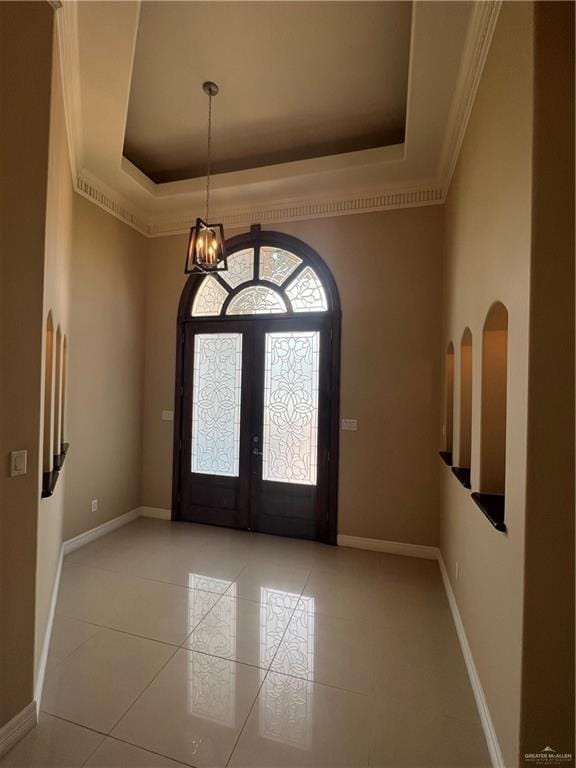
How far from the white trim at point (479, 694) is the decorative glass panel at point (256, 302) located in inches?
122

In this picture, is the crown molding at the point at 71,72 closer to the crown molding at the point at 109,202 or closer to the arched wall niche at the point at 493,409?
the crown molding at the point at 109,202

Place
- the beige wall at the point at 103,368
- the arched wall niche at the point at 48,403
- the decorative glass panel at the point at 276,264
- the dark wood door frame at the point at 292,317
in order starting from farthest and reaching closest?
the decorative glass panel at the point at 276,264 → the dark wood door frame at the point at 292,317 → the beige wall at the point at 103,368 → the arched wall niche at the point at 48,403

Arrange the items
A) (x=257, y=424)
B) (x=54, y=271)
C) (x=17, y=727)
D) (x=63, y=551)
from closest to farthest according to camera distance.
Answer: (x=17, y=727), (x=54, y=271), (x=63, y=551), (x=257, y=424)

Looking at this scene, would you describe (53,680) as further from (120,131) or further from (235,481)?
(120,131)

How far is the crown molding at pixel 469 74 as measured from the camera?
6.20 feet

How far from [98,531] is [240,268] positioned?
10.7 feet

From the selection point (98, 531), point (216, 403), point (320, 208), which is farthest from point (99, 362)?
point (320, 208)

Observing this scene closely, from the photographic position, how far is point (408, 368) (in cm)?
368

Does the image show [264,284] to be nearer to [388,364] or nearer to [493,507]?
[388,364]

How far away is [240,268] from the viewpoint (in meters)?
4.24

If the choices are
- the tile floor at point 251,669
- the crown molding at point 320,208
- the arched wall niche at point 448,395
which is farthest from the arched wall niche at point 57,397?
the arched wall niche at point 448,395

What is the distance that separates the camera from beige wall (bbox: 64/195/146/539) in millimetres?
3529

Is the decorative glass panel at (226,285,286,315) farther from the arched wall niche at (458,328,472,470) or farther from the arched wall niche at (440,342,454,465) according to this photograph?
the arched wall niche at (458,328,472,470)

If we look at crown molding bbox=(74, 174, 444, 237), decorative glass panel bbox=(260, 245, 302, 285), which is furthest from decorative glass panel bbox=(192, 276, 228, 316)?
crown molding bbox=(74, 174, 444, 237)
